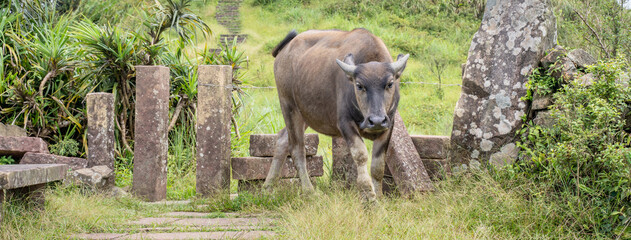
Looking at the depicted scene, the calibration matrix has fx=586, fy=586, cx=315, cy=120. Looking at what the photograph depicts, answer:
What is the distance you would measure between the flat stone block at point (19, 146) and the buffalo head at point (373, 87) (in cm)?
400

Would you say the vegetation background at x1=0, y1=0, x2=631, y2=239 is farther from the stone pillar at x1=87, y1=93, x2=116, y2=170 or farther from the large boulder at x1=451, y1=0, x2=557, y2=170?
the stone pillar at x1=87, y1=93, x2=116, y2=170

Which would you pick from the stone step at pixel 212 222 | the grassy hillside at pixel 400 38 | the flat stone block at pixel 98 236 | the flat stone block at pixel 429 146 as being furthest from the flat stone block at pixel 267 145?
the grassy hillside at pixel 400 38

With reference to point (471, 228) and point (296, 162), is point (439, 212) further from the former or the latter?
point (296, 162)

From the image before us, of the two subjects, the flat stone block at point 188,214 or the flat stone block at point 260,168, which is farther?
the flat stone block at point 260,168

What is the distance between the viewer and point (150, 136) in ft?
20.4

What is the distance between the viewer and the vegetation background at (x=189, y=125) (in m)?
4.00

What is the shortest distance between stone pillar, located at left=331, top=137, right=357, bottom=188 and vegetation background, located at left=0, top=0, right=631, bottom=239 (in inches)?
20.2

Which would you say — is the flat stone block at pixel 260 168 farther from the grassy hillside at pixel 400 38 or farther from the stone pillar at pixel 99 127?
the grassy hillside at pixel 400 38

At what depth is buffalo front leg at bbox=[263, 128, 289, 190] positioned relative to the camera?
6.08 metres

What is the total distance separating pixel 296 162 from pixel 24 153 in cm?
318

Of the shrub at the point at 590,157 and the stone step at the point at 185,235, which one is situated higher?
the shrub at the point at 590,157

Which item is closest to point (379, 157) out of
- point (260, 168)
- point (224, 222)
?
point (224, 222)

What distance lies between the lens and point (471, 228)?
4129 millimetres

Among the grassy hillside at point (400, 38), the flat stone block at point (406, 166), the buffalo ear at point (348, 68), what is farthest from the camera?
the grassy hillside at point (400, 38)
